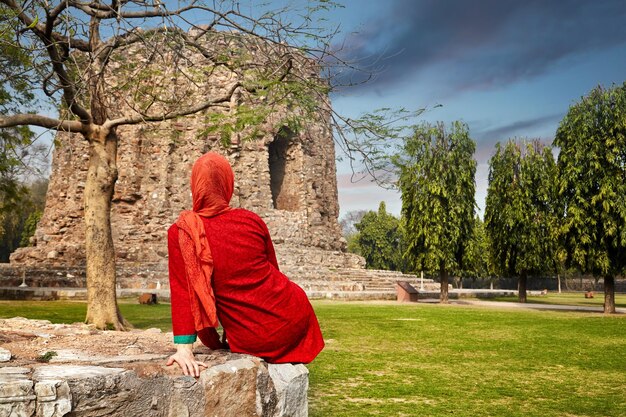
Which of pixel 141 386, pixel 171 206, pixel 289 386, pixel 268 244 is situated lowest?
pixel 289 386

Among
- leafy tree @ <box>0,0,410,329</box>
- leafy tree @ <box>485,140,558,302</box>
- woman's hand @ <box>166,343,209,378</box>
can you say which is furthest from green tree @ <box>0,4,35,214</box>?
leafy tree @ <box>485,140,558,302</box>

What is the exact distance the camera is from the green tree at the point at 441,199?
20406 millimetres

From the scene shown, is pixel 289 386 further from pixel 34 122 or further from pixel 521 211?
pixel 521 211

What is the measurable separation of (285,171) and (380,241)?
804 inches

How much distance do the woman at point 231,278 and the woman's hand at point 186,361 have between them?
146 millimetres

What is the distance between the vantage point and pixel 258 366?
2.76 meters

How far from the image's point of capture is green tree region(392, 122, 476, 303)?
20406 mm

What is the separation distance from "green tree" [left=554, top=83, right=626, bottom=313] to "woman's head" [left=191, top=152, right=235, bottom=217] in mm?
14175

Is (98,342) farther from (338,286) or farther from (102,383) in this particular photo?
(338,286)

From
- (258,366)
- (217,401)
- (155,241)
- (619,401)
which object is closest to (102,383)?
(217,401)

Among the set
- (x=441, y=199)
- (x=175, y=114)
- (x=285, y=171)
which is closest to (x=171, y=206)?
(x=285, y=171)

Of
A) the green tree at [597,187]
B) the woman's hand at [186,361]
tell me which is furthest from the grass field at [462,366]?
the green tree at [597,187]

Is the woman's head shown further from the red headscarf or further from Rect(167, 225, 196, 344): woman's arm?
Rect(167, 225, 196, 344): woman's arm

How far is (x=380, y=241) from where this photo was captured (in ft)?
155
